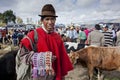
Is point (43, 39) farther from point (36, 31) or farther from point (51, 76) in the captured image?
point (51, 76)

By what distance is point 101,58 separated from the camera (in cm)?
812

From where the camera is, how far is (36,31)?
340 centimetres

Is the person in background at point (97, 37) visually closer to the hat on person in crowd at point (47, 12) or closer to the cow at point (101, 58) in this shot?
the cow at point (101, 58)

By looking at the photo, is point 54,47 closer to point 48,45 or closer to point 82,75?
point 48,45

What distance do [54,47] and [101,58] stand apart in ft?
16.0

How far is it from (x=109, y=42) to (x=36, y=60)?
8163mm

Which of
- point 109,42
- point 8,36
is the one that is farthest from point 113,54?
point 8,36

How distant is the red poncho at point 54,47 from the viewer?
3305 mm

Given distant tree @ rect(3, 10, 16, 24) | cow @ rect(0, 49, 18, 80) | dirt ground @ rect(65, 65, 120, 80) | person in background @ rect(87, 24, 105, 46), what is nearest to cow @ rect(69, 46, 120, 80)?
dirt ground @ rect(65, 65, 120, 80)

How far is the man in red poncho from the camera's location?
326cm

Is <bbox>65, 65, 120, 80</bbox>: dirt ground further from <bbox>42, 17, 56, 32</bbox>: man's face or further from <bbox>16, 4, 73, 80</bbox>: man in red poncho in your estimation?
<bbox>42, 17, 56, 32</bbox>: man's face

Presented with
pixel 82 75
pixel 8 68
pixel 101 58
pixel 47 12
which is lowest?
pixel 82 75

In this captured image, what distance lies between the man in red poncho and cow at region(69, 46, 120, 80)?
4.65m

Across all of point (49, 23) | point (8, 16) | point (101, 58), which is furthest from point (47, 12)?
point (8, 16)
